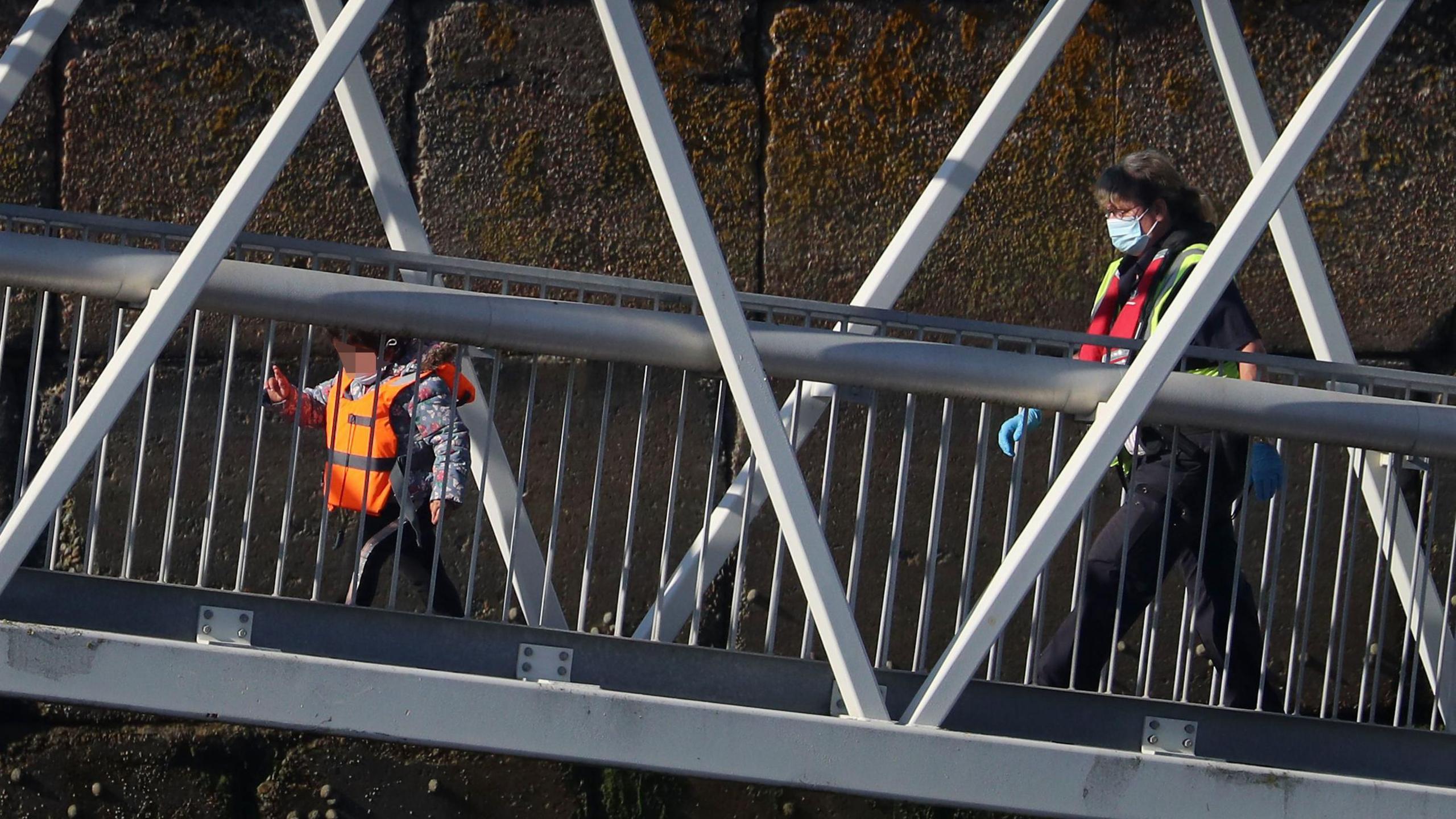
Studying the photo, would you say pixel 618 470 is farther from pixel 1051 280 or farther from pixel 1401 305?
pixel 1401 305

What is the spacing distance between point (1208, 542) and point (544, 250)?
8.27 feet

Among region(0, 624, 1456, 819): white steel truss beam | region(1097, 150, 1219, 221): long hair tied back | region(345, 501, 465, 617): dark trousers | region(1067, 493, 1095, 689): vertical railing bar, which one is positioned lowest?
region(0, 624, 1456, 819): white steel truss beam

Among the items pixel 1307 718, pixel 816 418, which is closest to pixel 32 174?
pixel 816 418

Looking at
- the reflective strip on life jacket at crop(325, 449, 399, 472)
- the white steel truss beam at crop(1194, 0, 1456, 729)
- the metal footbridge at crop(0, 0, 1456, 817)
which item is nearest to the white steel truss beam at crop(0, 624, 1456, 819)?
the metal footbridge at crop(0, 0, 1456, 817)

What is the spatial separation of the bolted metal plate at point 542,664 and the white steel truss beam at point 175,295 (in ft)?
2.73

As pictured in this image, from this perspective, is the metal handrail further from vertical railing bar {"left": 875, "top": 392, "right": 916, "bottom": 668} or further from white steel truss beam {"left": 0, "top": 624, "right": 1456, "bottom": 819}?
white steel truss beam {"left": 0, "top": 624, "right": 1456, "bottom": 819}

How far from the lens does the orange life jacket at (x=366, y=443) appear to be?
3822mm

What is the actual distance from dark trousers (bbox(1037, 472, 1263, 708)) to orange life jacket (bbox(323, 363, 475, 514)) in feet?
4.71

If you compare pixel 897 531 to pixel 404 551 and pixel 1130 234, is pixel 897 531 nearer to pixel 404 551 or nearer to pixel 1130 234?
pixel 1130 234

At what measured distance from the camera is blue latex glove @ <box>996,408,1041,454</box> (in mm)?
3254

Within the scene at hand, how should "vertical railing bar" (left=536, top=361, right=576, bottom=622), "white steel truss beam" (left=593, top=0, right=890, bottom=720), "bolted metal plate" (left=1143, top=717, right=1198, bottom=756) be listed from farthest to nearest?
"bolted metal plate" (left=1143, top=717, right=1198, bottom=756) → "vertical railing bar" (left=536, top=361, right=576, bottom=622) → "white steel truss beam" (left=593, top=0, right=890, bottom=720)

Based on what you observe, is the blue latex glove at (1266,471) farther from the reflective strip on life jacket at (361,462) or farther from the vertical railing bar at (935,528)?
the reflective strip on life jacket at (361,462)

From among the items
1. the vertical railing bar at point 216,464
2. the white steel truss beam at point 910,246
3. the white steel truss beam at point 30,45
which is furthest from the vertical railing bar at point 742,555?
the white steel truss beam at point 30,45

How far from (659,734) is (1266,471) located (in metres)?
1.42
